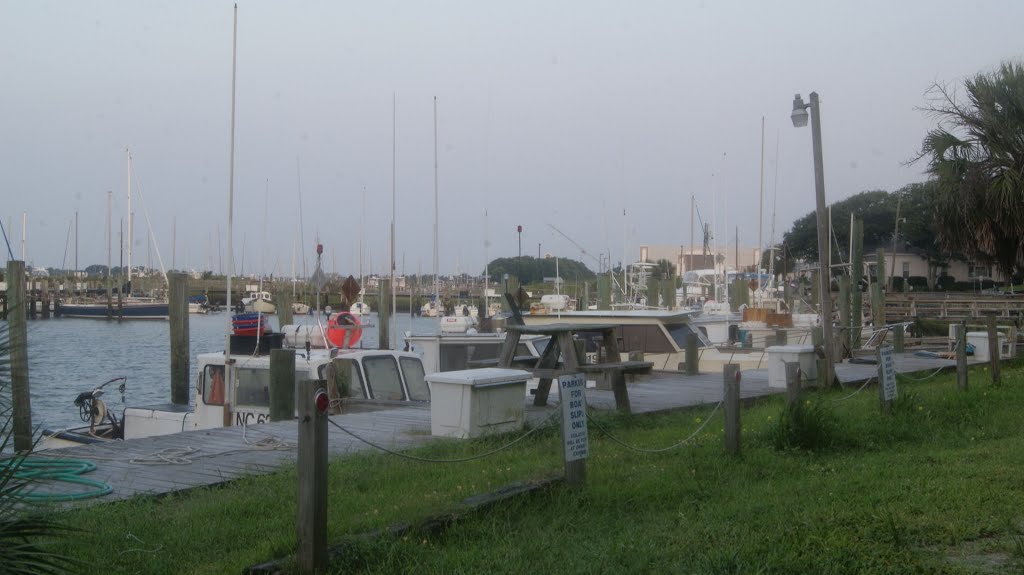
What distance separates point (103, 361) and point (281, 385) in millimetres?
27447

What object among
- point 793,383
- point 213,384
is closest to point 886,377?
point 793,383

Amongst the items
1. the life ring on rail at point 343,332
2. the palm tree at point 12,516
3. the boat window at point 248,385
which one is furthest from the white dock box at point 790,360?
the palm tree at point 12,516

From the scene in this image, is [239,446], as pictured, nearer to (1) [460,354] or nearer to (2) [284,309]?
(1) [460,354]

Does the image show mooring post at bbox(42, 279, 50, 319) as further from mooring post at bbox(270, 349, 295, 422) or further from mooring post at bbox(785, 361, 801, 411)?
mooring post at bbox(785, 361, 801, 411)

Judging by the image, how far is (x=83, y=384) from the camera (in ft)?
92.4

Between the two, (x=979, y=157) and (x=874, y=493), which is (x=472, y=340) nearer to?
(x=979, y=157)

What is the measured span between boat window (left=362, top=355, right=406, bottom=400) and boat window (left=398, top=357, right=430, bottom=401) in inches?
6.3

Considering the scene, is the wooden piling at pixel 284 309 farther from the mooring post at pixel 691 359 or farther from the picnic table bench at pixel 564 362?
the picnic table bench at pixel 564 362

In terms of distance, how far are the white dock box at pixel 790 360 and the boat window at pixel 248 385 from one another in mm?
8016

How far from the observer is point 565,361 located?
1238 centimetres

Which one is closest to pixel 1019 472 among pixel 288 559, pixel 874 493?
pixel 874 493

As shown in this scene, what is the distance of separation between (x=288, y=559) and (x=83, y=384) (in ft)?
82.3

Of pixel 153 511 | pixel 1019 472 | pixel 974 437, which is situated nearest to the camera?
pixel 153 511

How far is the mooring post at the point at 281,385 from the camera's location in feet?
42.0
